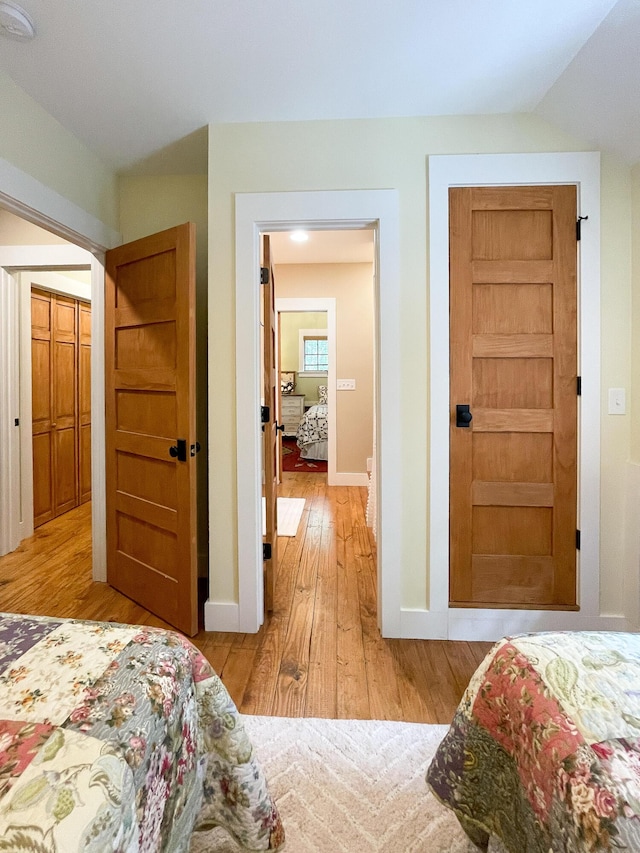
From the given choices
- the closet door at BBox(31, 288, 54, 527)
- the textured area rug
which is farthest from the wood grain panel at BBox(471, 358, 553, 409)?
the closet door at BBox(31, 288, 54, 527)

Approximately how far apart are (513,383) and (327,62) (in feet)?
5.02

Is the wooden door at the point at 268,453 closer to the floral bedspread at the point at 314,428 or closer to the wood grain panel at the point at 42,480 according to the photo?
the wood grain panel at the point at 42,480

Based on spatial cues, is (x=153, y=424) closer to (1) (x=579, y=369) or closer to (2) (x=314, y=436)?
(1) (x=579, y=369)

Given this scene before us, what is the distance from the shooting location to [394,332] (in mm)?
1988

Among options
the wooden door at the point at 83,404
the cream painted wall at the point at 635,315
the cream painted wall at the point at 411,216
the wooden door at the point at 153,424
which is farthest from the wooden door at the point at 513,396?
the wooden door at the point at 83,404

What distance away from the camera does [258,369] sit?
81.3 inches

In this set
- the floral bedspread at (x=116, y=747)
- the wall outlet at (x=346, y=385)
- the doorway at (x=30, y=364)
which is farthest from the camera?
the wall outlet at (x=346, y=385)

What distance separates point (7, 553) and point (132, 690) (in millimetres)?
3105

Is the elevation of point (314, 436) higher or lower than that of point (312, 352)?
lower

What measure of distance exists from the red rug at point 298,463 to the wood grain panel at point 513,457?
4.07 m

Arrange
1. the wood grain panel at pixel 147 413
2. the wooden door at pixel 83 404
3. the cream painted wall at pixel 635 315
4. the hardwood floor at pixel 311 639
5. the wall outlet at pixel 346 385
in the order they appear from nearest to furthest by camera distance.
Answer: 1. the hardwood floor at pixel 311 639
2. the cream painted wall at pixel 635 315
3. the wood grain panel at pixel 147 413
4. the wooden door at pixel 83 404
5. the wall outlet at pixel 346 385

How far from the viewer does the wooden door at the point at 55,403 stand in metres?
3.61

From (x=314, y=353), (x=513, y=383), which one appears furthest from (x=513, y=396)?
(x=314, y=353)

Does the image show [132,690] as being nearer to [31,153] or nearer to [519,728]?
[519,728]
